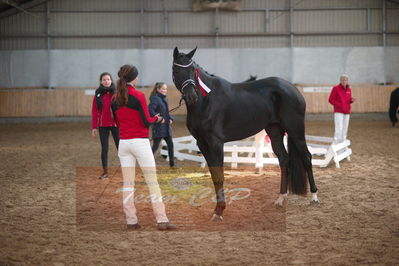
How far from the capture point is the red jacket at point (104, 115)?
7391mm

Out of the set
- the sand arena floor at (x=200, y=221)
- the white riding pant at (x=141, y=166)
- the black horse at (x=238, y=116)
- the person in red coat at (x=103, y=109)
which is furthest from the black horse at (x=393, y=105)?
the white riding pant at (x=141, y=166)

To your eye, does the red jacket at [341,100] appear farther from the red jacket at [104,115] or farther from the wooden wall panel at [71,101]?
the wooden wall panel at [71,101]

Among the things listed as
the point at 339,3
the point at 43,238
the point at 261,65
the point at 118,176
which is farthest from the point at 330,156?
the point at 339,3

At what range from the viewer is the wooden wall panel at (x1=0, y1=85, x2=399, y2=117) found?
67.0 feet

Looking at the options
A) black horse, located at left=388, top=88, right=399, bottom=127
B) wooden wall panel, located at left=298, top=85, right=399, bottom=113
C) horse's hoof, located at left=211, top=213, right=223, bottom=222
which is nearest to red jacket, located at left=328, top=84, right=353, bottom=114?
horse's hoof, located at left=211, top=213, right=223, bottom=222

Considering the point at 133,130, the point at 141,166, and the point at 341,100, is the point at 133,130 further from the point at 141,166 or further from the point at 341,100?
the point at 341,100

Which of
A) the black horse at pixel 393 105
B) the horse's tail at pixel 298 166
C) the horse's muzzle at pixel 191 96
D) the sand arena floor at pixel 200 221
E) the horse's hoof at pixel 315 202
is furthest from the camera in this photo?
the black horse at pixel 393 105

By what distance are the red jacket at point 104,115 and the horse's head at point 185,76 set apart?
2.65 metres

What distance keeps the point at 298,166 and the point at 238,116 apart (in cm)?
107

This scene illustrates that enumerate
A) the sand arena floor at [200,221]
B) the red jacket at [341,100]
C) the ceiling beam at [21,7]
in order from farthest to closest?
the ceiling beam at [21,7]
the red jacket at [341,100]
the sand arena floor at [200,221]

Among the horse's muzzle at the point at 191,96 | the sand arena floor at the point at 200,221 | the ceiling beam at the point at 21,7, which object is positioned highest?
the ceiling beam at the point at 21,7

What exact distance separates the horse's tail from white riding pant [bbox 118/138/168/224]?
2.03 m

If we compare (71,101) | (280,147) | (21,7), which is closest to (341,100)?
(280,147)

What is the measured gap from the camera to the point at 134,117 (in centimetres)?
460
